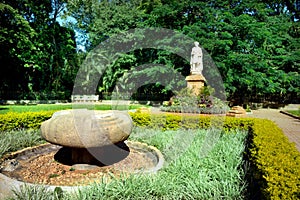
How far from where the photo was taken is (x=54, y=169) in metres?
4.77

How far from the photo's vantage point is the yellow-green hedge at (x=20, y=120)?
7414mm

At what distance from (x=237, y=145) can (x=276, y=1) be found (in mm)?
25863

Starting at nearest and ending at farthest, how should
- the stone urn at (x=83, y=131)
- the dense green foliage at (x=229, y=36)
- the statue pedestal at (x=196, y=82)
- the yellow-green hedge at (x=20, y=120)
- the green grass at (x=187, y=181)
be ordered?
the green grass at (x=187, y=181)
the stone urn at (x=83, y=131)
the yellow-green hedge at (x=20, y=120)
the statue pedestal at (x=196, y=82)
the dense green foliage at (x=229, y=36)

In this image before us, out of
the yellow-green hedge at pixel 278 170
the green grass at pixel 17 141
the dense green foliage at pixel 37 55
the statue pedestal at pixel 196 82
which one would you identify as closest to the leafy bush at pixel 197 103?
the statue pedestal at pixel 196 82

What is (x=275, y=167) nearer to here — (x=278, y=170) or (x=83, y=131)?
(x=278, y=170)

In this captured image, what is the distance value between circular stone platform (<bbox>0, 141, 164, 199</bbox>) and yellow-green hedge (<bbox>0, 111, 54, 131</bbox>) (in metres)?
2.25

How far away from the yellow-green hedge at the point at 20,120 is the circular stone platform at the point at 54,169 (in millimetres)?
2248

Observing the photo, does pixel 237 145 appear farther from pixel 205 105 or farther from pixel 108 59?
pixel 108 59

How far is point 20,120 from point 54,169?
3911mm

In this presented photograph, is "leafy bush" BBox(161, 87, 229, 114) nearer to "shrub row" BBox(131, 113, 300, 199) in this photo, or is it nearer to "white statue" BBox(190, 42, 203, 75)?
"white statue" BBox(190, 42, 203, 75)

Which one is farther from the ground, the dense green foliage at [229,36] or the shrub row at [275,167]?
the dense green foliage at [229,36]

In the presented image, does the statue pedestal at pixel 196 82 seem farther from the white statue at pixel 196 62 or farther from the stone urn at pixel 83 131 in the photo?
the stone urn at pixel 83 131

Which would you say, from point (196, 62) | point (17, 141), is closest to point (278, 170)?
point (17, 141)

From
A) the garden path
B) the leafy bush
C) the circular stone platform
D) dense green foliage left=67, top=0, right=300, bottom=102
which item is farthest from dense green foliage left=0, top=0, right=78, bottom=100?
the garden path
